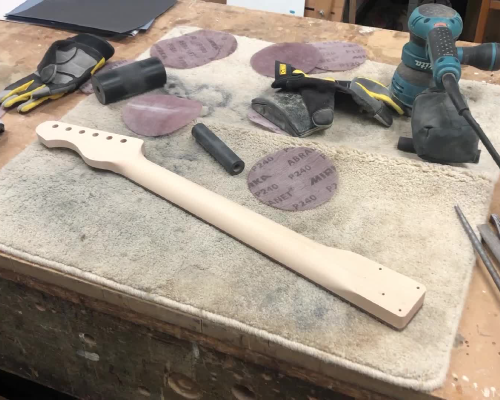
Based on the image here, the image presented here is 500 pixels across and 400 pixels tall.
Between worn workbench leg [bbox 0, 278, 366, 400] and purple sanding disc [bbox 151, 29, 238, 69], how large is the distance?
0.48 metres

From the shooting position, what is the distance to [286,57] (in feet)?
3.07

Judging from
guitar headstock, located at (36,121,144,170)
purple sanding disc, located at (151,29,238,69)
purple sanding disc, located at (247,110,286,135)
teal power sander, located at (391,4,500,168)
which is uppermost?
teal power sander, located at (391,4,500,168)

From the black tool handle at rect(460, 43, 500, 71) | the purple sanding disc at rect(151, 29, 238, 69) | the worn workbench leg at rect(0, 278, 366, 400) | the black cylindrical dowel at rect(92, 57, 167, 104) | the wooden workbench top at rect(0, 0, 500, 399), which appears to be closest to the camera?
the wooden workbench top at rect(0, 0, 500, 399)

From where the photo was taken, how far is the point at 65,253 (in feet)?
1.91

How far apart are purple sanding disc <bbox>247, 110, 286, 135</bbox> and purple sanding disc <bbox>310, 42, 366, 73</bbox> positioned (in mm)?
189

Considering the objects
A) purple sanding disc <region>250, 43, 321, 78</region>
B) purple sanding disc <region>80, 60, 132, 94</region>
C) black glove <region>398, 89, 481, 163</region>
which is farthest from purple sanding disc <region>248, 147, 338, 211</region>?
purple sanding disc <region>80, 60, 132, 94</region>

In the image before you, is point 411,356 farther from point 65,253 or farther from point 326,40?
point 326,40

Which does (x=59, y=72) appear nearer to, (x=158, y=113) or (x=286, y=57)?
(x=158, y=113)

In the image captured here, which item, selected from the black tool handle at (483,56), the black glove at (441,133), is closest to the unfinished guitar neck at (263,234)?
the black glove at (441,133)

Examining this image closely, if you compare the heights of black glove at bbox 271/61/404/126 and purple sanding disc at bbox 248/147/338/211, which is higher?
black glove at bbox 271/61/404/126

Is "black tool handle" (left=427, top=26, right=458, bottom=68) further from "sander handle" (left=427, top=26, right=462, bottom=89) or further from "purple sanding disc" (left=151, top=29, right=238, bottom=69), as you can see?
"purple sanding disc" (left=151, top=29, right=238, bottom=69)

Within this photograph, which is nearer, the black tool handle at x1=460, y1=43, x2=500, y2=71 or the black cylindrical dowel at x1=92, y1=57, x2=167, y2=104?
the black tool handle at x1=460, y1=43, x2=500, y2=71

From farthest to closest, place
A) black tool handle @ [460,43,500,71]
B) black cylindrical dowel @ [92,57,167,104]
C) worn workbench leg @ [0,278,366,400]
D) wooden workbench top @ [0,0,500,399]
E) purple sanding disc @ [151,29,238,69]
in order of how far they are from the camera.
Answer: purple sanding disc @ [151,29,238,69]
black cylindrical dowel @ [92,57,167,104]
black tool handle @ [460,43,500,71]
worn workbench leg @ [0,278,366,400]
wooden workbench top @ [0,0,500,399]

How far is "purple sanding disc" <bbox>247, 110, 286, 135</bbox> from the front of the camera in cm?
76
